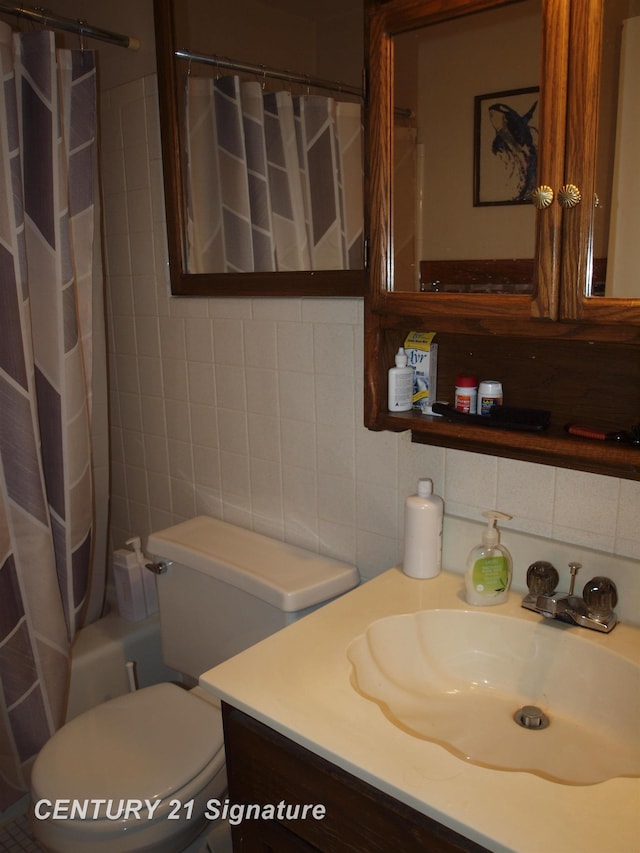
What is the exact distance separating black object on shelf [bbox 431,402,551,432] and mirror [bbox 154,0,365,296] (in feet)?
0.99

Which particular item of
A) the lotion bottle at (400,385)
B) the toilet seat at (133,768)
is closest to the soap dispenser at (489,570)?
the lotion bottle at (400,385)

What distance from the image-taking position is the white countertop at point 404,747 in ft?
2.41

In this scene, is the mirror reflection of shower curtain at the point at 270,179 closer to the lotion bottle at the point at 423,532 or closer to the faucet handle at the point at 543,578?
the lotion bottle at the point at 423,532

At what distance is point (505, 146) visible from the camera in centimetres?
99

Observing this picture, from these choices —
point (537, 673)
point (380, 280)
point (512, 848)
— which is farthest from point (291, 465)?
point (512, 848)

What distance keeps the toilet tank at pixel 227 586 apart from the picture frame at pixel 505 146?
792 millimetres

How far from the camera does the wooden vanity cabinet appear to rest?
0.83 metres

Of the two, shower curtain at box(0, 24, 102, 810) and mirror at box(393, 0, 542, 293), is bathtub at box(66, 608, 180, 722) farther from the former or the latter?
mirror at box(393, 0, 542, 293)

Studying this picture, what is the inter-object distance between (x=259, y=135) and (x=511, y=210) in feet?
2.45

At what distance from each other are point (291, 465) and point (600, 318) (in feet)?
2.75

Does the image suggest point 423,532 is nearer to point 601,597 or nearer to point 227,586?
point 601,597

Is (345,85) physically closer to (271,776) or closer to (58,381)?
(58,381)

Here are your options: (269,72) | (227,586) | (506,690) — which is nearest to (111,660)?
(227,586)

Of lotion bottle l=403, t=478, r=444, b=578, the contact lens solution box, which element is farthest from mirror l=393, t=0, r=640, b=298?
lotion bottle l=403, t=478, r=444, b=578
